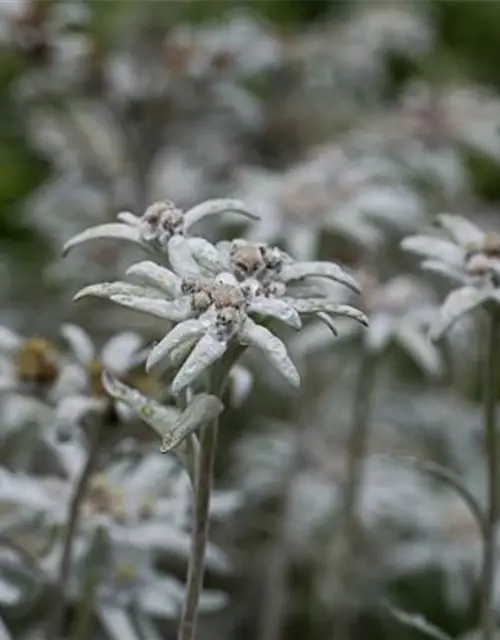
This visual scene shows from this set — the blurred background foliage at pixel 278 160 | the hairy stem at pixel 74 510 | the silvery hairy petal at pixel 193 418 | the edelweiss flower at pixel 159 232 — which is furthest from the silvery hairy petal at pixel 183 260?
the blurred background foliage at pixel 278 160

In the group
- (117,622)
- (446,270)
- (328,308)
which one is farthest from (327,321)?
(117,622)

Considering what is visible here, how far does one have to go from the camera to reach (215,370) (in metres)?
0.93

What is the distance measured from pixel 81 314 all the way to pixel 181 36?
1.43 ft

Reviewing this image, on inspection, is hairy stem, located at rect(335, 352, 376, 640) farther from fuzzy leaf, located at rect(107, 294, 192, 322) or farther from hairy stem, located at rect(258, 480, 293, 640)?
fuzzy leaf, located at rect(107, 294, 192, 322)

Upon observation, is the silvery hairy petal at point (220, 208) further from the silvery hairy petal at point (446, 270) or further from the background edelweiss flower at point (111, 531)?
the background edelweiss flower at point (111, 531)

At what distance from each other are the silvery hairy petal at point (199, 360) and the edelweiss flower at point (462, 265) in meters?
0.25

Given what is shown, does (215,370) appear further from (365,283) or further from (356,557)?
(356,557)

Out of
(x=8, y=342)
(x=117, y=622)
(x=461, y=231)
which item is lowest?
(x=117, y=622)

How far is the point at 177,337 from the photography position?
0.90 m

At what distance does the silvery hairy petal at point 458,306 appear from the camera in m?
1.06

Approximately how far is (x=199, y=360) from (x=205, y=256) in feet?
0.41

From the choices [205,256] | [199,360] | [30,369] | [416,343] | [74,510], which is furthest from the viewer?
[416,343]

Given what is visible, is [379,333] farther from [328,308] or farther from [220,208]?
[328,308]

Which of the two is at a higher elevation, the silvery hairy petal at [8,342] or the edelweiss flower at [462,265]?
the edelweiss flower at [462,265]
